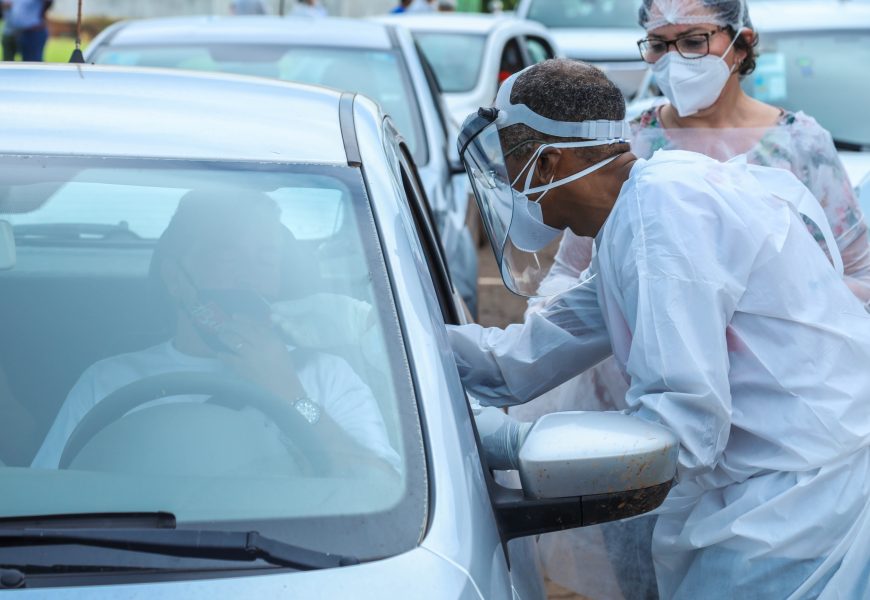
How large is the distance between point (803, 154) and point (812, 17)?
11.5ft

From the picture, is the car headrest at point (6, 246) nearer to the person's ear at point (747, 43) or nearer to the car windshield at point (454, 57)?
the person's ear at point (747, 43)

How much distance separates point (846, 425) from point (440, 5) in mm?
13235

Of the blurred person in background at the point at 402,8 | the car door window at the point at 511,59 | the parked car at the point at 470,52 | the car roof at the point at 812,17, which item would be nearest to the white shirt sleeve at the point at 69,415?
the car roof at the point at 812,17

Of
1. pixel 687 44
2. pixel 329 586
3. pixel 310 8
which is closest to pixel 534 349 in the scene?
pixel 329 586

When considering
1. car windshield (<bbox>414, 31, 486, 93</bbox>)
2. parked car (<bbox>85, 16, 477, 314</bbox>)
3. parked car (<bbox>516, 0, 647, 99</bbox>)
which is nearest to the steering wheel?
parked car (<bbox>85, 16, 477, 314</bbox>)

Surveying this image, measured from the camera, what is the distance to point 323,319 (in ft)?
6.61

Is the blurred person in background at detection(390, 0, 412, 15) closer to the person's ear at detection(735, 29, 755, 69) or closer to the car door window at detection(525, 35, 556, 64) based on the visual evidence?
the car door window at detection(525, 35, 556, 64)

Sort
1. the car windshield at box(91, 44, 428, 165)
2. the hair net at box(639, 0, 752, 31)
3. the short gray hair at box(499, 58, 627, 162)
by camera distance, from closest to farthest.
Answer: the short gray hair at box(499, 58, 627, 162) → the hair net at box(639, 0, 752, 31) → the car windshield at box(91, 44, 428, 165)

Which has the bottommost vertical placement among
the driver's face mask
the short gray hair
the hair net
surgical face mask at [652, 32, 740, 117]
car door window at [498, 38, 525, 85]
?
car door window at [498, 38, 525, 85]

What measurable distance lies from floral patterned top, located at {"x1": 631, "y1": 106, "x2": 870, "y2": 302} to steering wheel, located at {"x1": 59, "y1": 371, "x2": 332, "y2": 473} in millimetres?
1620

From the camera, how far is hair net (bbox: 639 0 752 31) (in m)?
3.39

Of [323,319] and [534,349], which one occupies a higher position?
[323,319]

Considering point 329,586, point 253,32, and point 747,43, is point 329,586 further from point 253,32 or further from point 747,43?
point 253,32

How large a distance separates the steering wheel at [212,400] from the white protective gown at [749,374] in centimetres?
56
